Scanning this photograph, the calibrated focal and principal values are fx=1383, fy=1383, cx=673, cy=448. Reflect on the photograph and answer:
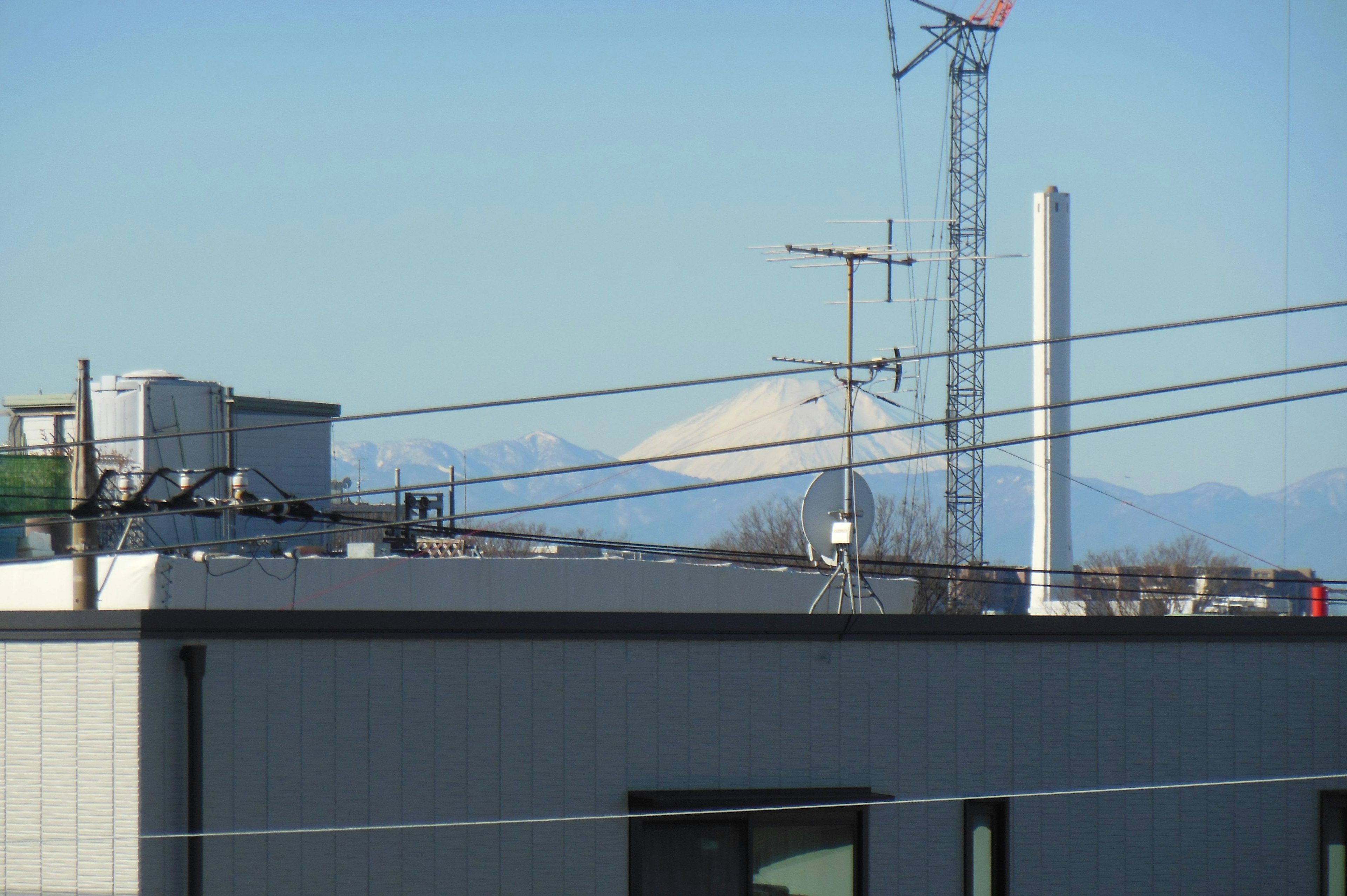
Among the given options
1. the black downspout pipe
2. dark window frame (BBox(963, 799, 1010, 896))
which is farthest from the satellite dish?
the black downspout pipe

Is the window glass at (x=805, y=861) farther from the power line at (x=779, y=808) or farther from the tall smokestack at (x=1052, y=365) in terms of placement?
the tall smokestack at (x=1052, y=365)

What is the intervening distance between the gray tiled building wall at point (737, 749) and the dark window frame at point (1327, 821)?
0.08 m

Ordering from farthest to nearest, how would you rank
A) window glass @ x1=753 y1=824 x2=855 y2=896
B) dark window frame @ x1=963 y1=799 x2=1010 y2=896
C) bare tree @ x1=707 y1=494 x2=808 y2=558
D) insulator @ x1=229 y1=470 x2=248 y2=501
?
1. bare tree @ x1=707 y1=494 x2=808 y2=558
2. insulator @ x1=229 y1=470 x2=248 y2=501
3. dark window frame @ x1=963 y1=799 x2=1010 y2=896
4. window glass @ x1=753 y1=824 x2=855 y2=896

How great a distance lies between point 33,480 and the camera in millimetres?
26953

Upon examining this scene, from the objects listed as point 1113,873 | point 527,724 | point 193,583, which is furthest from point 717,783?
point 193,583

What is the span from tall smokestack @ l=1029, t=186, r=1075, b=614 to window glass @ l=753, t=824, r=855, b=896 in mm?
63466

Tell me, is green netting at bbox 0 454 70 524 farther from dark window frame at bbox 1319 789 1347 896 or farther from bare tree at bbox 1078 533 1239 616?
bare tree at bbox 1078 533 1239 616

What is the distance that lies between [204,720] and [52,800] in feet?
3.72

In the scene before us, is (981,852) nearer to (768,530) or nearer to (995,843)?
(995,843)

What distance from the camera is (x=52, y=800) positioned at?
930cm

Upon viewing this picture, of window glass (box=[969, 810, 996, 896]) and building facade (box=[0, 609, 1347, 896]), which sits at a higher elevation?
building facade (box=[0, 609, 1347, 896])

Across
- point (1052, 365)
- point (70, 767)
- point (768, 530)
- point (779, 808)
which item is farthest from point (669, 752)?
point (768, 530)

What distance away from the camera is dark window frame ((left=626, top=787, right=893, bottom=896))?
1020 cm

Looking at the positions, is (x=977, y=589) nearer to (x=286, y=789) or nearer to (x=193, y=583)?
(x=193, y=583)
